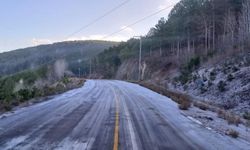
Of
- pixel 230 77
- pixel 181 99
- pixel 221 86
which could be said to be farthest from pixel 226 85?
pixel 181 99

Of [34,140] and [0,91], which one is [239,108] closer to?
[34,140]

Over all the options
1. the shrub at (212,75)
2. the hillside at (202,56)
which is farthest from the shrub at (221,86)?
the shrub at (212,75)

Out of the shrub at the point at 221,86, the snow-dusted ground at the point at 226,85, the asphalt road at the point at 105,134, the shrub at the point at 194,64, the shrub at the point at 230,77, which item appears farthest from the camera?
the shrub at the point at 194,64

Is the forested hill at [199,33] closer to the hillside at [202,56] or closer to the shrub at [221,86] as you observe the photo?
the hillside at [202,56]

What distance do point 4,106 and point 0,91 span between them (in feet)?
48.3

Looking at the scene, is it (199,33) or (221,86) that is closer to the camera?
(221,86)

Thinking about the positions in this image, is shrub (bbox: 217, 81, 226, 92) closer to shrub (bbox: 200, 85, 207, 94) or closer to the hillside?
the hillside

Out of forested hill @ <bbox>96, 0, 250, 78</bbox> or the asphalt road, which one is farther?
forested hill @ <bbox>96, 0, 250, 78</bbox>

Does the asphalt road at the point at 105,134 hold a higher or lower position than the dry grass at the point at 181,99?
higher

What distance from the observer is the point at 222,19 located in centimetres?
6612

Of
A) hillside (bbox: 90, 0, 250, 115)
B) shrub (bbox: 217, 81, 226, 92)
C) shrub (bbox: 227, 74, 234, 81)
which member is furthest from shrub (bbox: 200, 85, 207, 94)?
shrub (bbox: 227, 74, 234, 81)

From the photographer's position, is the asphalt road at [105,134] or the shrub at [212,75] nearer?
the asphalt road at [105,134]

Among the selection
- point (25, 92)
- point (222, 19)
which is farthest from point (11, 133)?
point (222, 19)

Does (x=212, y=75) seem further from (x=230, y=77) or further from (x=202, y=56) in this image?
(x=202, y=56)
